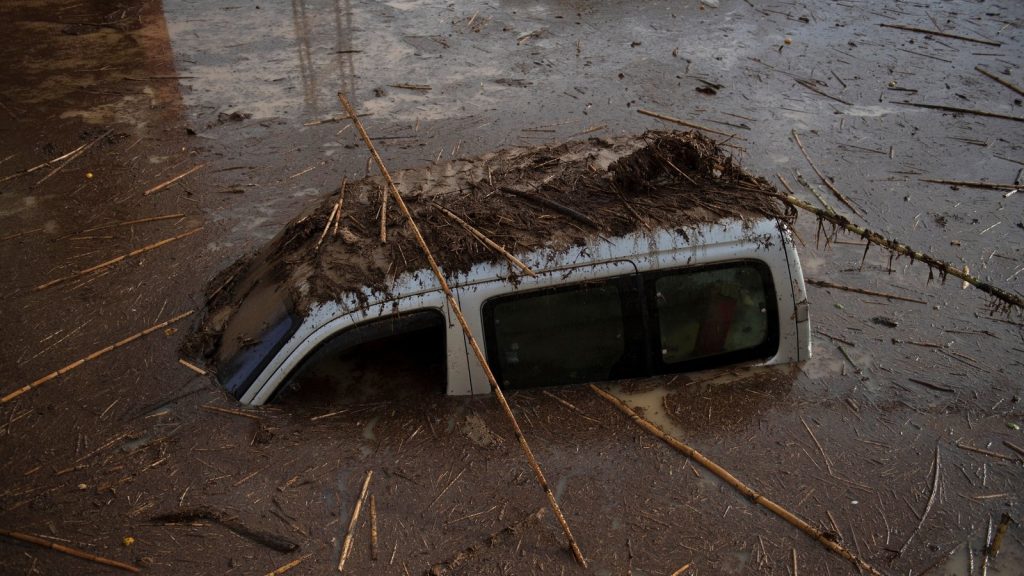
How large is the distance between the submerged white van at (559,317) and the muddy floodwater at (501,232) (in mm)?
238

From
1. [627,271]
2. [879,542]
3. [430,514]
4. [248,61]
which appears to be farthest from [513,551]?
[248,61]

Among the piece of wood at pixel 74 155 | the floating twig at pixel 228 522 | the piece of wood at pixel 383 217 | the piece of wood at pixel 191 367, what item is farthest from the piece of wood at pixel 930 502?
the piece of wood at pixel 74 155

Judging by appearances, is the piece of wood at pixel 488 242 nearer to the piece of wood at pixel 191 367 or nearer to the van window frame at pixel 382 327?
the van window frame at pixel 382 327

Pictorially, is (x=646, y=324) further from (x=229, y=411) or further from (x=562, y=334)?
(x=229, y=411)

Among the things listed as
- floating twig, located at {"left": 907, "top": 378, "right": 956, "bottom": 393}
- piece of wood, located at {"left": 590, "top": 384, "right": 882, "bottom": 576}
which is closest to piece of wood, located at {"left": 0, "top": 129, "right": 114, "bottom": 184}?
piece of wood, located at {"left": 590, "top": 384, "right": 882, "bottom": 576}

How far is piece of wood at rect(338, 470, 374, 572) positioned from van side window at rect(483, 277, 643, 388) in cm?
103

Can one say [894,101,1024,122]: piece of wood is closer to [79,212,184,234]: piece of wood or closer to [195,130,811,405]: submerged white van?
[195,130,811,405]: submerged white van

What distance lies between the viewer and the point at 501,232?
16.4ft

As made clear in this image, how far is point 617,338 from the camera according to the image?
5.04 m

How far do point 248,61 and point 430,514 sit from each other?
30.4ft

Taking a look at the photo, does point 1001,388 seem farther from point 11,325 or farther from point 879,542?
point 11,325

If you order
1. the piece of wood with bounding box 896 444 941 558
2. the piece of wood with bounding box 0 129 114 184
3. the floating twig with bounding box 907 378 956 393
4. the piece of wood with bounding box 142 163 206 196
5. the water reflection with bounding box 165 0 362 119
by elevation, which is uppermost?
the water reflection with bounding box 165 0 362 119

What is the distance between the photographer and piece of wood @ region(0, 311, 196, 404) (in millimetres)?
5477

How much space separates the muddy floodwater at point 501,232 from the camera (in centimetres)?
455
